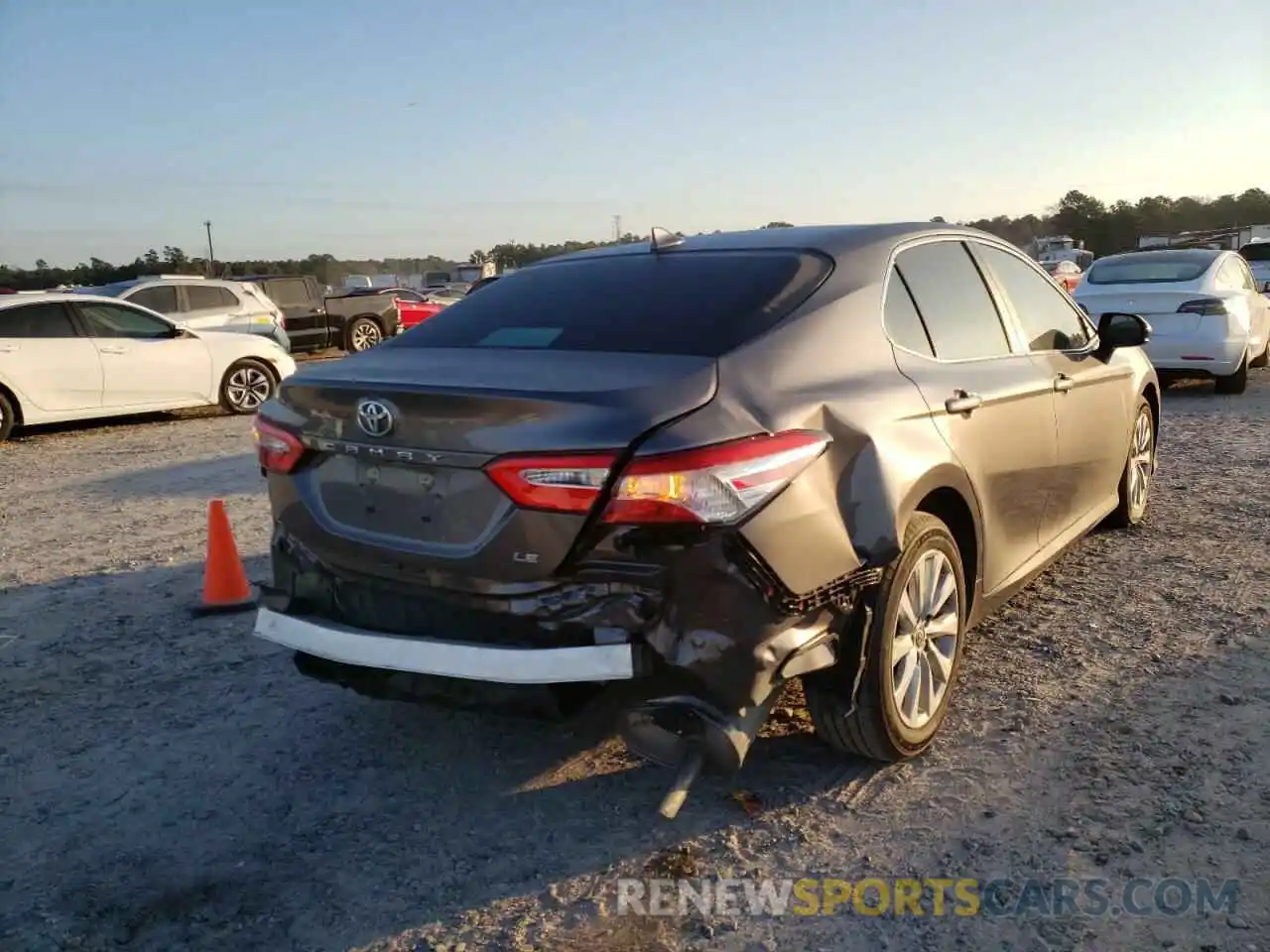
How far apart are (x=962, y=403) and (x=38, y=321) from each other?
35.0 ft

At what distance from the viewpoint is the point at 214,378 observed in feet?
41.0

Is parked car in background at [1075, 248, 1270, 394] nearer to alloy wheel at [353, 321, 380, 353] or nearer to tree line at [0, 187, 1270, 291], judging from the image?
alloy wheel at [353, 321, 380, 353]

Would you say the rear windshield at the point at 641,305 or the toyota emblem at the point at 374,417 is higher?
the rear windshield at the point at 641,305

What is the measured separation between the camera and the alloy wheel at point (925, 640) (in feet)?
10.7

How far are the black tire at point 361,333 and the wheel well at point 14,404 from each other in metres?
9.60

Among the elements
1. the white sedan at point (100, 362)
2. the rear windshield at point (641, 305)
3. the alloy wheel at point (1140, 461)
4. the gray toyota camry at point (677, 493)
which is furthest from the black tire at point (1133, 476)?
the white sedan at point (100, 362)

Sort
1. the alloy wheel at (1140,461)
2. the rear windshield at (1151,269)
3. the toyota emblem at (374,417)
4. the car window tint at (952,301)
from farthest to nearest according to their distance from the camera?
1. the rear windshield at (1151,269)
2. the alloy wheel at (1140,461)
3. the car window tint at (952,301)
4. the toyota emblem at (374,417)

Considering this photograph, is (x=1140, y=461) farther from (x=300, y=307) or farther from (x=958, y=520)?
(x=300, y=307)

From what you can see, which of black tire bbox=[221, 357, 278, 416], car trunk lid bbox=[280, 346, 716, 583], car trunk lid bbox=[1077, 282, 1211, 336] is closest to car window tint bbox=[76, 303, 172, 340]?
black tire bbox=[221, 357, 278, 416]

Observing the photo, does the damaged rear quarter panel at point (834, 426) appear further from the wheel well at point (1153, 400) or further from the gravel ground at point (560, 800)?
the wheel well at point (1153, 400)

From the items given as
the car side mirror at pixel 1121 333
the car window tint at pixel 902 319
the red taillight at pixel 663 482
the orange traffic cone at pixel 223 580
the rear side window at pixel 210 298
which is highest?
the rear side window at pixel 210 298

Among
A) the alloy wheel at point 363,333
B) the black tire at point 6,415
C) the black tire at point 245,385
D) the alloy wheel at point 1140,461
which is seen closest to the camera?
the alloy wheel at point 1140,461

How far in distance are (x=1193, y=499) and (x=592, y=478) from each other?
17.4ft

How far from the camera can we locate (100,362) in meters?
11.4
